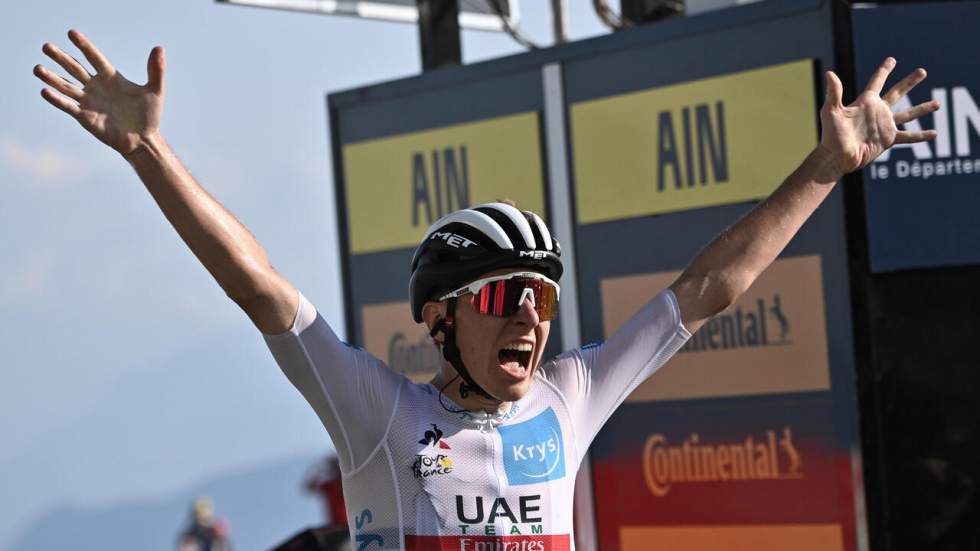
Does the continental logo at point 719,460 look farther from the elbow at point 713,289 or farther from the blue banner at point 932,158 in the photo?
Result: the elbow at point 713,289

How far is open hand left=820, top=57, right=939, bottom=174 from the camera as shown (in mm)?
4645

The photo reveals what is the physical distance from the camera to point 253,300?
399 centimetres

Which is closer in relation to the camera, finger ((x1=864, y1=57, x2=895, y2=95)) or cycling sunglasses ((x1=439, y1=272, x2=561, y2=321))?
cycling sunglasses ((x1=439, y1=272, x2=561, y2=321))

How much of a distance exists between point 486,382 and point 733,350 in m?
3.20

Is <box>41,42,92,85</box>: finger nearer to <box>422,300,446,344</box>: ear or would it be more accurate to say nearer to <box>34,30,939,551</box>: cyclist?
<box>34,30,939,551</box>: cyclist

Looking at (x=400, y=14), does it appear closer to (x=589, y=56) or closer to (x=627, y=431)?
(x=589, y=56)

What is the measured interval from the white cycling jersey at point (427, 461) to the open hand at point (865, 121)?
119 cm

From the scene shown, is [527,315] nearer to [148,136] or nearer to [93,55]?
[148,136]

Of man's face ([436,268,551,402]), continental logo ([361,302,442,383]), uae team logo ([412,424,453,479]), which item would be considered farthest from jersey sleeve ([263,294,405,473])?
continental logo ([361,302,442,383])

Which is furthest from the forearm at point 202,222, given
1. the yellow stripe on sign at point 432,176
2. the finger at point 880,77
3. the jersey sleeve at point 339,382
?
the yellow stripe on sign at point 432,176

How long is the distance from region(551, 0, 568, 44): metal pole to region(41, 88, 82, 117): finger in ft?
22.9

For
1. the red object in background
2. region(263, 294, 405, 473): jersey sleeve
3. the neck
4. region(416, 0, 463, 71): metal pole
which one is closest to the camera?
region(263, 294, 405, 473): jersey sleeve

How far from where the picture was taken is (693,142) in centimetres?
745

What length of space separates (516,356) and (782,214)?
92 centimetres
